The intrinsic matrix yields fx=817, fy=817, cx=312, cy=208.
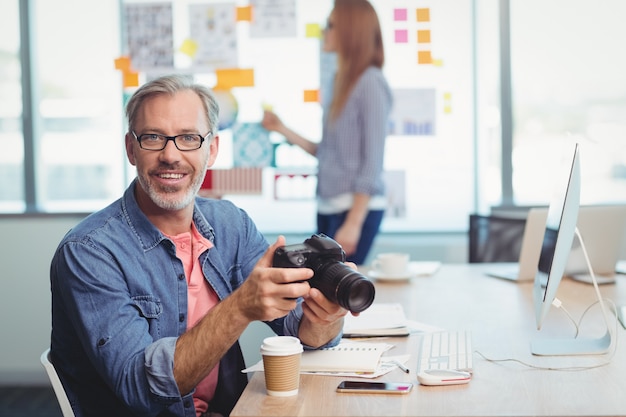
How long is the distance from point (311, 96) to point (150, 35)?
0.84 meters

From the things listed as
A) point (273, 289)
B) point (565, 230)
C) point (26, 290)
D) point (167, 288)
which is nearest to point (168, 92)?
point (167, 288)

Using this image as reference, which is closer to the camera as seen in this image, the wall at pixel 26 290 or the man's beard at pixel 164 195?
the man's beard at pixel 164 195

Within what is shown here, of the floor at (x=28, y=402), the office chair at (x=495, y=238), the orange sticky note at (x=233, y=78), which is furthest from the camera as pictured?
the orange sticky note at (x=233, y=78)

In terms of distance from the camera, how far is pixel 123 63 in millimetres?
3984

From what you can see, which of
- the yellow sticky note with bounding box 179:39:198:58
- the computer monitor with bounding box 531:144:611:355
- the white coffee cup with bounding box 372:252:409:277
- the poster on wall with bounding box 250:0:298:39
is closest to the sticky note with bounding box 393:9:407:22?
the poster on wall with bounding box 250:0:298:39

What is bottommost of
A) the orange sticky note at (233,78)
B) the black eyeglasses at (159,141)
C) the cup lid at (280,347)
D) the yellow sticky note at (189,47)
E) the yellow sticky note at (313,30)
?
the cup lid at (280,347)

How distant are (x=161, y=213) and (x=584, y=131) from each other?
2.64 metres

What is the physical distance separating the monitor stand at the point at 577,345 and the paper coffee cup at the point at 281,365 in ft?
1.78

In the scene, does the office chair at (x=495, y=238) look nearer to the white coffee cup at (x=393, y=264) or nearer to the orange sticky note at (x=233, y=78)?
the white coffee cup at (x=393, y=264)

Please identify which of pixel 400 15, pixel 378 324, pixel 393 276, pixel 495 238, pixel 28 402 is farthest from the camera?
pixel 400 15

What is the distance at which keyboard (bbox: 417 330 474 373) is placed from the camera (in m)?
1.54

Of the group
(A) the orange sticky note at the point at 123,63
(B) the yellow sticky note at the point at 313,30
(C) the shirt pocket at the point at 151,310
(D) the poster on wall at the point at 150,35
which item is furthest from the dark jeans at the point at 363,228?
(C) the shirt pocket at the point at 151,310

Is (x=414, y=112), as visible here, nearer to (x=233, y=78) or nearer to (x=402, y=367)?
(x=233, y=78)

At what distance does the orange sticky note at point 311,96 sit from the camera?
12.8ft
